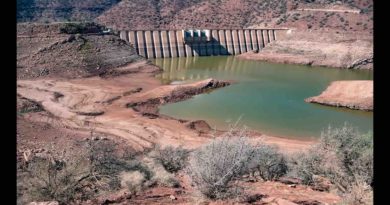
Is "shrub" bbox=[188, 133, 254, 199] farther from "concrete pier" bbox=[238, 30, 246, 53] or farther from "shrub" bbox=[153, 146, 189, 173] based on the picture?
"concrete pier" bbox=[238, 30, 246, 53]

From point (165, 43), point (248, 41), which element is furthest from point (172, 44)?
point (248, 41)

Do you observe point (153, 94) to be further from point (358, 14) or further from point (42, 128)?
point (358, 14)

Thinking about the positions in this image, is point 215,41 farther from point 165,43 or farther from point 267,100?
point 267,100

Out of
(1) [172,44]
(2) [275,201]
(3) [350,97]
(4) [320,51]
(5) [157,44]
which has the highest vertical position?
(2) [275,201]

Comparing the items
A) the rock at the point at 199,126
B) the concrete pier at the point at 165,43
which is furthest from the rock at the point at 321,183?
the concrete pier at the point at 165,43

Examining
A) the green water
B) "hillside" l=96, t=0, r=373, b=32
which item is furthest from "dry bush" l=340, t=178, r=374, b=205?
"hillside" l=96, t=0, r=373, b=32
